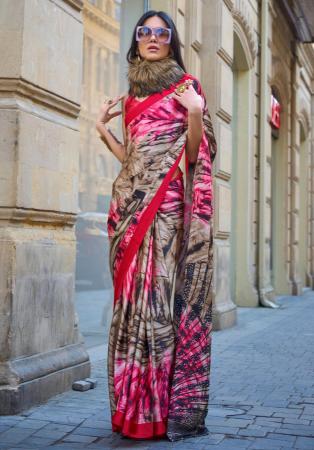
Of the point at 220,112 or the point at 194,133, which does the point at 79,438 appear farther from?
the point at 220,112

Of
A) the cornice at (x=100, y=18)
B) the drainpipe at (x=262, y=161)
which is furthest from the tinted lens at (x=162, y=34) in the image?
the drainpipe at (x=262, y=161)

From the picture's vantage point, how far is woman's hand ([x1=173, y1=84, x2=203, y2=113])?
147 inches

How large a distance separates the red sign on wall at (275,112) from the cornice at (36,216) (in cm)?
1001

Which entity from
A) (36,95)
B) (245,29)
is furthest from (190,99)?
→ (245,29)

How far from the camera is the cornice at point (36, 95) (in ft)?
14.2

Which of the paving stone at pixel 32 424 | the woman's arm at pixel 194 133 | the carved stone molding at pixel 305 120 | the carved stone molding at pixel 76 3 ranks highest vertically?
the carved stone molding at pixel 305 120

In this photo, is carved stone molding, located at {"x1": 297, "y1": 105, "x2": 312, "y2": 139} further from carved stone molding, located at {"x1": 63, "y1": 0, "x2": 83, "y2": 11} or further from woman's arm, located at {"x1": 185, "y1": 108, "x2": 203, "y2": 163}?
woman's arm, located at {"x1": 185, "y1": 108, "x2": 203, "y2": 163}

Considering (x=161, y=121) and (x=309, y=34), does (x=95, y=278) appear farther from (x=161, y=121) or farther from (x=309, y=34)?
(x=309, y=34)

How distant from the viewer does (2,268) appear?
4.25 m

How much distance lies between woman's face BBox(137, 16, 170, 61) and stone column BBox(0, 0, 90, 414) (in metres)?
0.84

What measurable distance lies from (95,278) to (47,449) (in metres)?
4.96

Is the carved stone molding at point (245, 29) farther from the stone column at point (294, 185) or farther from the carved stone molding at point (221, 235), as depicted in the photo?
the stone column at point (294, 185)

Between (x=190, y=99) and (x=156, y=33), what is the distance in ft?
1.34

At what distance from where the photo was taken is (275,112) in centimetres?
1501
